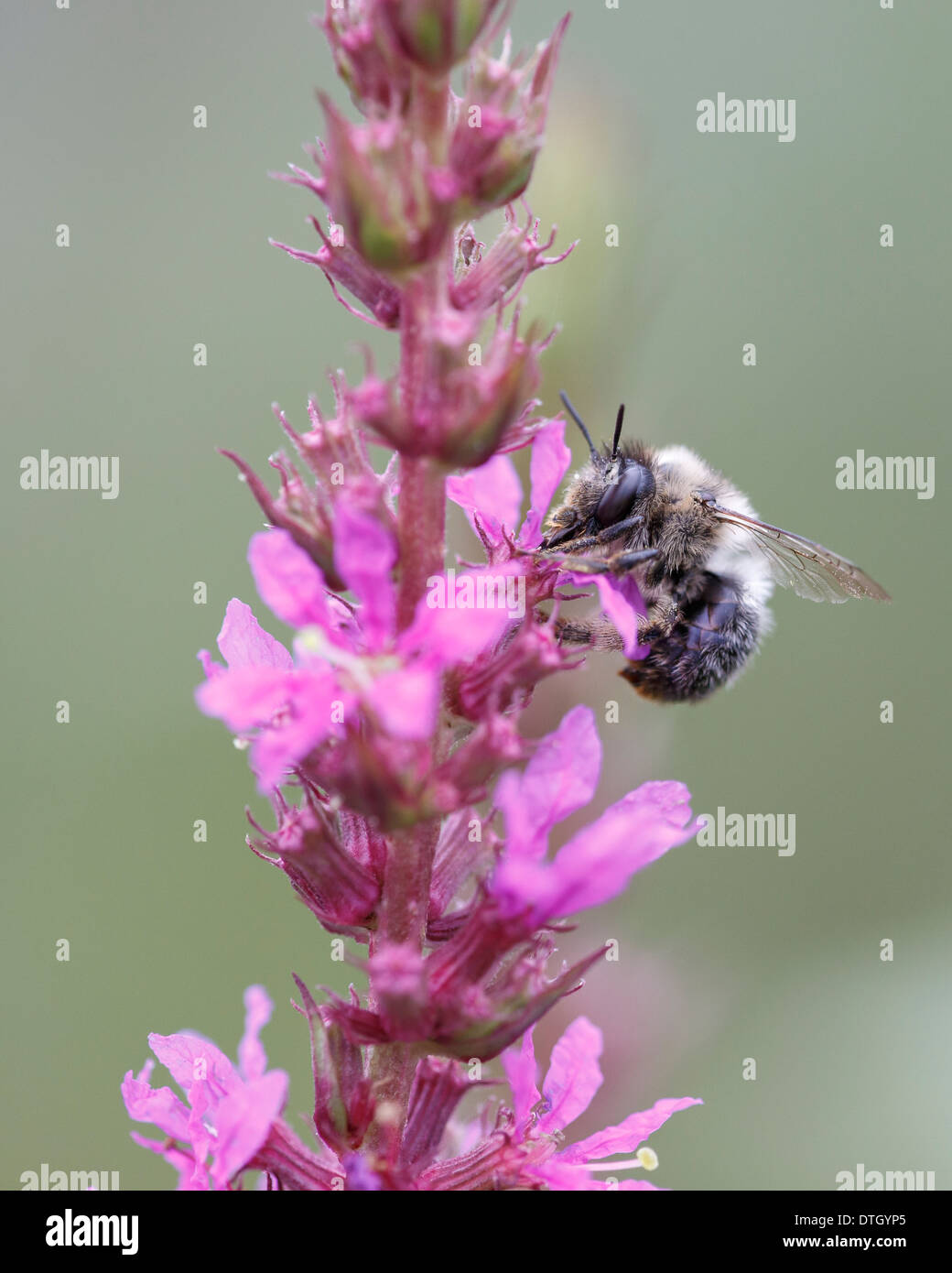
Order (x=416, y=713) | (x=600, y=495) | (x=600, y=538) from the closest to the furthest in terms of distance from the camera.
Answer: (x=416, y=713) → (x=600, y=538) → (x=600, y=495)

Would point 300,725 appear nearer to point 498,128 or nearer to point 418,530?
point 418,530

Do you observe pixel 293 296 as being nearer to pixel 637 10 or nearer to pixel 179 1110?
pixel 637 10

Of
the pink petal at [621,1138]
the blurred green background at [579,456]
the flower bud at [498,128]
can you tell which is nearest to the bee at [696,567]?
the blurred green background at [579,456]

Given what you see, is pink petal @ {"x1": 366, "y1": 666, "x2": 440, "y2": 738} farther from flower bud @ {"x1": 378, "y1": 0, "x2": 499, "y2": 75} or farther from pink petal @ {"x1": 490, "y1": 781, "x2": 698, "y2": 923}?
flower bud @ {"x1": 378, "y1": 0, "x2": 499, "y2": 75}

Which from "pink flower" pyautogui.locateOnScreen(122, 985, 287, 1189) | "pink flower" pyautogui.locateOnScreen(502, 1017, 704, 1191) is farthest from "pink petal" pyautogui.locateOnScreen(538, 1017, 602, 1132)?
"pink flower" pyautogui.locateOnScreen(122, 985, 287, 1189)

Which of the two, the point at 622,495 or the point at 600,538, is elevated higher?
the point at 622,495
